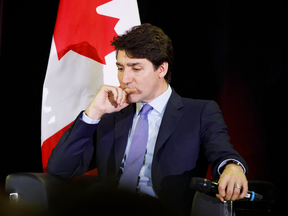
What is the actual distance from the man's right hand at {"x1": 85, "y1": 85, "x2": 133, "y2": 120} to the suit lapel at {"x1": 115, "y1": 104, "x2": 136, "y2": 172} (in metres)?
0.12

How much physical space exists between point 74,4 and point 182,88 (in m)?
1.02

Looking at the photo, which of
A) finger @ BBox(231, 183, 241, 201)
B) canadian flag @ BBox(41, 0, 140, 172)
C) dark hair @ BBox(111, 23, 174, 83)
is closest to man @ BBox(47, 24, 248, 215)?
dark hair @ BBox(111, 23, 174, 83)

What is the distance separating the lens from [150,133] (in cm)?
139

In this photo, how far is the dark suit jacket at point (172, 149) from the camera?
1263 millimetres

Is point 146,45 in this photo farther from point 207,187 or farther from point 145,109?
point 207,187

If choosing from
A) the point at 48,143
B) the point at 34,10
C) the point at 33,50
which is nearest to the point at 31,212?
the point at 48,143

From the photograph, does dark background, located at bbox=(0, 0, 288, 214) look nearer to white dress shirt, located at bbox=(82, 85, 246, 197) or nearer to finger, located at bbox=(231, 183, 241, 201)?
white dress shirt, located at bbox=(82, 85, 246, 197)

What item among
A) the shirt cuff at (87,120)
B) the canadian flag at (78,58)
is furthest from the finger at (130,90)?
the canadian flag at (78,58)

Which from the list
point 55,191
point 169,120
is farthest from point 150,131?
point 55,191

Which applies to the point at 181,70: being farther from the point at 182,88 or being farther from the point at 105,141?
the point at 105,141

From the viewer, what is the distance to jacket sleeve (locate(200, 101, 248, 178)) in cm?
111

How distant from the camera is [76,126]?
131cm

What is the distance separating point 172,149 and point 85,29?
Result: 1.15 m

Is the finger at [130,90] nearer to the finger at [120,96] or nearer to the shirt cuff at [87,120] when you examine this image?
the finger at [120,96]
